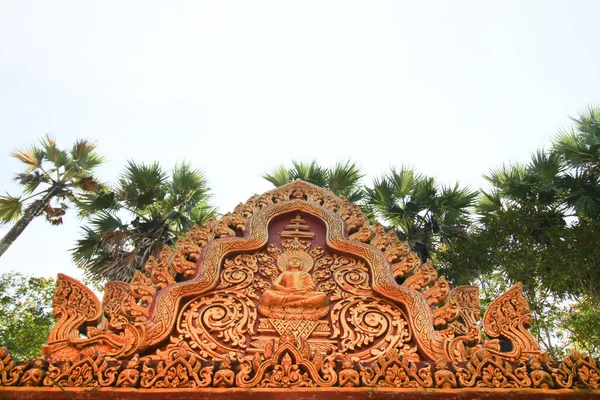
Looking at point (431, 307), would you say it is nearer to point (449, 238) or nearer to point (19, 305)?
point (449, 238)

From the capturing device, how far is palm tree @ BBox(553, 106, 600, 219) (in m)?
12.3

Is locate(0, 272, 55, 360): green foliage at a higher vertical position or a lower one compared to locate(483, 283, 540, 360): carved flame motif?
higher

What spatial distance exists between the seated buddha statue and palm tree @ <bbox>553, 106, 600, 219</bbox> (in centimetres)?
848

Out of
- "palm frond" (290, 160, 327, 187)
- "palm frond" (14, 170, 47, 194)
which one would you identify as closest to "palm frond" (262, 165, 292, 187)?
"palm frond" (290, 160, 327, 187)

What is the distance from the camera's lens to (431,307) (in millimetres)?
6082

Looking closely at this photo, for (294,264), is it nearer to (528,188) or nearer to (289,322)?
(289,322)

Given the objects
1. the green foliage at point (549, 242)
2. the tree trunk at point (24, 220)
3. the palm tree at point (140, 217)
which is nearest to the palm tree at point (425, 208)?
the green foliage at point (549, 242)

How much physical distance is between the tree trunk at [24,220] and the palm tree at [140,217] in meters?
1.28

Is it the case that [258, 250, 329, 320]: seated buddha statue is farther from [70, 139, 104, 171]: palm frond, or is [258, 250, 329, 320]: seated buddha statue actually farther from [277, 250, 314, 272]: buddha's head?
[70, 139, 104, 171]: palm frond

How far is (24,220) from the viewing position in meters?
13.1

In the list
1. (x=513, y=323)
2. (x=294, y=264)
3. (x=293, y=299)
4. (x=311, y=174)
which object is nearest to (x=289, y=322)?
(x=293, y=299)

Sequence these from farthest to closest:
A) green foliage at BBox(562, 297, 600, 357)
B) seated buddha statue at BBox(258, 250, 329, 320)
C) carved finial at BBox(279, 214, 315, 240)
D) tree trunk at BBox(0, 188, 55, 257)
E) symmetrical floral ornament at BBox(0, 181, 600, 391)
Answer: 1. tree trunk at BBox(0, 188, 55, 257)
2. green foliage at BBox(562, 297, 600, 357)
3. carved finial at BBox(279, 214, 315, 240)
4. seated buddha statue at BBox(258, 250, 329, 320)
5. symmetrical floral ornament at BBox(0, 181, 600, 391)

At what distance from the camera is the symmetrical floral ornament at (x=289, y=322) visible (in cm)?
510

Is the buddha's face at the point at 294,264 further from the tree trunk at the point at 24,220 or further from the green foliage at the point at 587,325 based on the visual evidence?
the tree trunk at the point at 24,220
